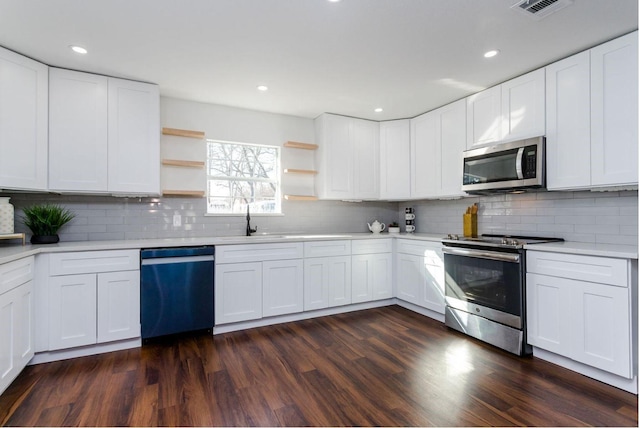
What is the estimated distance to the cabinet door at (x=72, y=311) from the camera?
2.53 m

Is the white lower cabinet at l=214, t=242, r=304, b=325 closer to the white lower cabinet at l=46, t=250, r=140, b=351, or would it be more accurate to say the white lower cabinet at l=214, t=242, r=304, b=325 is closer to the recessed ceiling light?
the white lower cabinet at l=46, t=250, r=140, b=351

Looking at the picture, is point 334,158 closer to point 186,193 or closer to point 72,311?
point 186,193

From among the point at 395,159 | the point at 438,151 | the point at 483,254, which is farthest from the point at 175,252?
the point at 438,151

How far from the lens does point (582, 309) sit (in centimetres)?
229

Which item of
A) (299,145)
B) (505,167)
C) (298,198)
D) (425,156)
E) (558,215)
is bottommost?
(558,215)

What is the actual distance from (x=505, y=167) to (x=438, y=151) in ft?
3.04

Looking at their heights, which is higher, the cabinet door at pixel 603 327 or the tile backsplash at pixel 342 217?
the tile backsplash at pixel 342 217

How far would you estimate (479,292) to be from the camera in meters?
2.97

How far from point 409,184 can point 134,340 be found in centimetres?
344

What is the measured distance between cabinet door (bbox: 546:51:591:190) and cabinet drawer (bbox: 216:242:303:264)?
2.44 metres

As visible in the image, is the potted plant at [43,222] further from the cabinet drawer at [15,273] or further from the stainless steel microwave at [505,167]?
the stainless steel microwave at [505,167]

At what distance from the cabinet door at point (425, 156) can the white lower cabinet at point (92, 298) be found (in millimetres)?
3176

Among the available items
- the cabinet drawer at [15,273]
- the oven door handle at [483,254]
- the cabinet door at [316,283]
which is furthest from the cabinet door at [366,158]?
the cabinet drawer at [15,273]

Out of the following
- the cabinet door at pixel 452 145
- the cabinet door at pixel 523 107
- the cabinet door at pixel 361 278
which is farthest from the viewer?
the cabinet door at pixel 361 278
